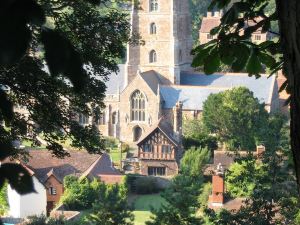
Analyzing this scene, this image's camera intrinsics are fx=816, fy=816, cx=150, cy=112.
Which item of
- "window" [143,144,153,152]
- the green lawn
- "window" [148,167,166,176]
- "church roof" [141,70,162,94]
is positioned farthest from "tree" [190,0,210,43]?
the green lawn

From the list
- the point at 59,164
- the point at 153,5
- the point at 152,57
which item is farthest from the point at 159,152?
the point at 153,5

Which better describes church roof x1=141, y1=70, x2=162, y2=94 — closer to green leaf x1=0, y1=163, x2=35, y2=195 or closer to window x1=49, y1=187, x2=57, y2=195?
window x1=49, y1=187, x2=57, y2=195

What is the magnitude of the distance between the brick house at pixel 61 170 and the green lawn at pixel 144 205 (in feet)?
3.69

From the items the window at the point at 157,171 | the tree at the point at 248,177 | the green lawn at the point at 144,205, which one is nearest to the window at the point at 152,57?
the window at the point at 157,171

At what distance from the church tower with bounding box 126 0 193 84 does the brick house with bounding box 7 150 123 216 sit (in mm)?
16189

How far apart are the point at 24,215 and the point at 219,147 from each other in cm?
1403

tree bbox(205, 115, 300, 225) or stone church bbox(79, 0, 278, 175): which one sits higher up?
stone church bbox(79, 0, 278, 175)

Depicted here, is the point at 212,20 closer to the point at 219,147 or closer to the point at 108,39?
the point at 219,147

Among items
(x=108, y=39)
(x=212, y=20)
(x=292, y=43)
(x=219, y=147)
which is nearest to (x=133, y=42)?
(x=108, y=39)

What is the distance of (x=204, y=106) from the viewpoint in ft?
134

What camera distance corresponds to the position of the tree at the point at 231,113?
125 feet

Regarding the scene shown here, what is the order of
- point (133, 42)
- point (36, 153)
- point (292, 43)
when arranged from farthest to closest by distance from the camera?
point (36, 153) → point (133, 42) → point (292, 43)

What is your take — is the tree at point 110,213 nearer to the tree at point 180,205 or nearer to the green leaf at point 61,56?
the tree at point 180,205

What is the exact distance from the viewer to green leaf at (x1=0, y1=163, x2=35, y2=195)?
171cm
